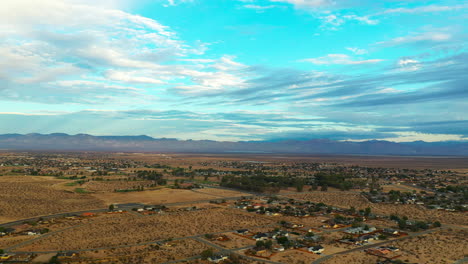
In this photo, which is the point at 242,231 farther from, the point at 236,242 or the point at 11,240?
the point at 11,240

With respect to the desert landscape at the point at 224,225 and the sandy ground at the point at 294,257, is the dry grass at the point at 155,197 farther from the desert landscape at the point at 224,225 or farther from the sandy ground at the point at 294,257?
the sandy ground at the point at 294,257

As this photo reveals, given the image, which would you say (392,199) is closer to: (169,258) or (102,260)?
(169,258)

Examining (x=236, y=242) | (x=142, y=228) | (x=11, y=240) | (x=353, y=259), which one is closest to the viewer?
(x=353, y=259)

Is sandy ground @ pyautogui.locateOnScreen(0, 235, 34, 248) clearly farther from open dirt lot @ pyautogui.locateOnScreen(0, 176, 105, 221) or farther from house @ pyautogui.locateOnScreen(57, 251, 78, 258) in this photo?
open dirt lot @ pyautogui.locateOnScreen(0, 176, 105, 221)

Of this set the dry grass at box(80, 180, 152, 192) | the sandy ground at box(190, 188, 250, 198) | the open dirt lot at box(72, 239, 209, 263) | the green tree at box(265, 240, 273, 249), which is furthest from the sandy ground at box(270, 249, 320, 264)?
the dry grass at box(80, 180, 152, 192)

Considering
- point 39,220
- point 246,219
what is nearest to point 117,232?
point 39,220

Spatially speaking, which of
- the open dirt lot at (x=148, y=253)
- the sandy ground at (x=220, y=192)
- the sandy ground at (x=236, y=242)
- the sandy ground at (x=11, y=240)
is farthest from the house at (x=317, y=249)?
the sandy ground at (x=220, y=192)

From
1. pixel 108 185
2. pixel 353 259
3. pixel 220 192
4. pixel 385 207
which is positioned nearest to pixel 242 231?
pixel 353 259
